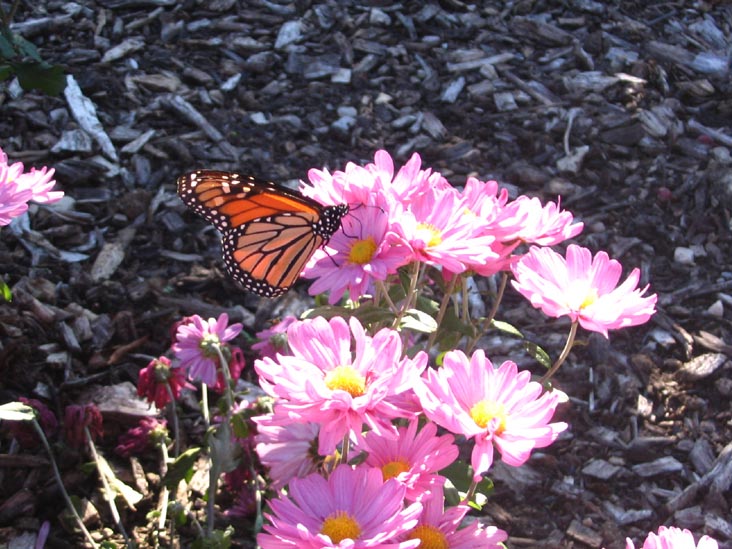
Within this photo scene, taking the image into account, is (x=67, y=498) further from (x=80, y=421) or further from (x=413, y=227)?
(x=413, y=227)

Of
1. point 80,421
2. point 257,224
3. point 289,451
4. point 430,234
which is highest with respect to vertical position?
point 430,234

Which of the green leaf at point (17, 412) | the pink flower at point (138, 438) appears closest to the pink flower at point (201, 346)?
the pink flower at point (138, 438)

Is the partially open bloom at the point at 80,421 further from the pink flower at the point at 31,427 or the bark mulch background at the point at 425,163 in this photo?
the bark mulch background at the point at 425,163

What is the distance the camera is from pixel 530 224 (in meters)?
1.70

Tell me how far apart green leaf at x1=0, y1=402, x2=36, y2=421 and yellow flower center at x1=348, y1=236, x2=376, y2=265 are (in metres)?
0.98

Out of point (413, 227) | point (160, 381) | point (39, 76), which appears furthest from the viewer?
point (39, 76)

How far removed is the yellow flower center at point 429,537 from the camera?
4.52 feet

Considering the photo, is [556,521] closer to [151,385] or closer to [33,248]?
[151,385]

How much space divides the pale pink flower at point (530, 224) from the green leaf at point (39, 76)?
1789 millimetres

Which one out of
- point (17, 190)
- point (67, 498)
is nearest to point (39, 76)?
point (17, 190)

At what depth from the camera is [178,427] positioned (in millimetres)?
2682

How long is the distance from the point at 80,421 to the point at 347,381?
132 centimetres

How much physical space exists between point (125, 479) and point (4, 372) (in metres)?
0.53

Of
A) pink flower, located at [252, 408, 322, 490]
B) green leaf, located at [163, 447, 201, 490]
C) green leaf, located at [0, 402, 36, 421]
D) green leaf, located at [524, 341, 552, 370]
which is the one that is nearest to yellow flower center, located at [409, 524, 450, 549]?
pink flower, located at [252, 408, 322, 490]
